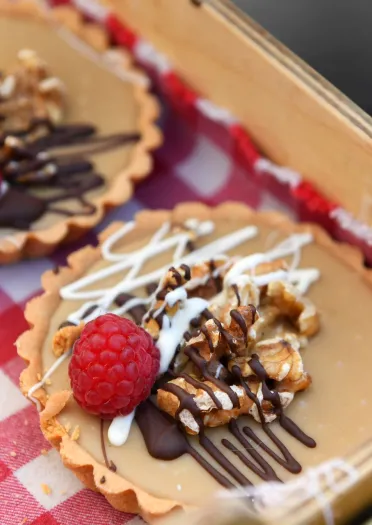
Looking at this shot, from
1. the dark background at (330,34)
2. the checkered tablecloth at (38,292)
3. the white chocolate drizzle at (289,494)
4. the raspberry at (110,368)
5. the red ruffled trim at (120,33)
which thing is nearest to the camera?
the white chocolate drizzle at (289,494)

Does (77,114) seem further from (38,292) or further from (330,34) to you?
(330,34)

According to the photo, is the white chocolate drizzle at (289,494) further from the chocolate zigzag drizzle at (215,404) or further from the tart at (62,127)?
the tart at (62,127)

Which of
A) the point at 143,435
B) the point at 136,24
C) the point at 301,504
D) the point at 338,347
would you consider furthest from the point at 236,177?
the point at 301,504

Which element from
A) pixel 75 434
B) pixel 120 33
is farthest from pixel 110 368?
pixel 120 33

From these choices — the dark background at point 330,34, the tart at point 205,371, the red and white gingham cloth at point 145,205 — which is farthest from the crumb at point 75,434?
the dark background at point 330,34

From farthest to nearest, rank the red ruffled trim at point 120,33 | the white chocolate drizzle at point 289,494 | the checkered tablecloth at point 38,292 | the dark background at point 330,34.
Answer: the red ruffled trim at point 120,33 → the dark background at point 330,34 → the checkered tablecloth at point 38,292 → the white chocolate drizzle at point 289,494

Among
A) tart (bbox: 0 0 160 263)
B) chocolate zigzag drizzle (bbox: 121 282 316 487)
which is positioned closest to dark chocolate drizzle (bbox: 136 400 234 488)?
chocolate zigzag drizzle (bbox: 121 282 316 487)

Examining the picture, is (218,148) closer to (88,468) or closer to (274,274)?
(274,274)
